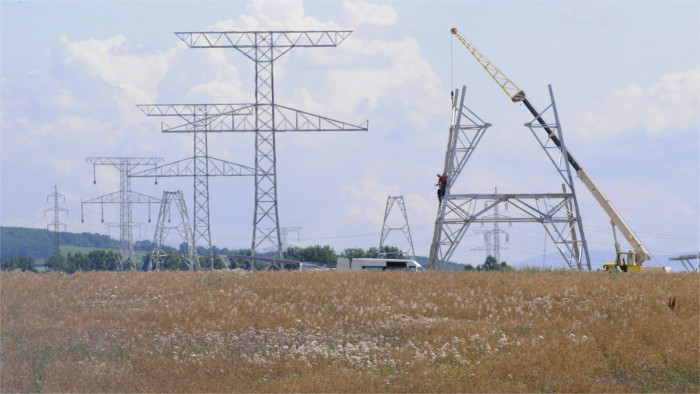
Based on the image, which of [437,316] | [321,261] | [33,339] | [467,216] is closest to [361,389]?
[437,316]

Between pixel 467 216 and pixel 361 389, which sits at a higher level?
pixel 467 216

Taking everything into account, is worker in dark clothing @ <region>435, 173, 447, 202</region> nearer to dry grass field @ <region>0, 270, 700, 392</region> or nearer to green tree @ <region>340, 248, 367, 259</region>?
dry grass field @ <region>0, 270, 700, 392</region>

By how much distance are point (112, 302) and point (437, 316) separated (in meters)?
10.9

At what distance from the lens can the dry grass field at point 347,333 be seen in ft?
70.0

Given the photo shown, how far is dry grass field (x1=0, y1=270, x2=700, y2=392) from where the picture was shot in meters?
21.3

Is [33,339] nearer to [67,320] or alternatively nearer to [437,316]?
[67,320]

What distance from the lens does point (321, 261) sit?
14662cm

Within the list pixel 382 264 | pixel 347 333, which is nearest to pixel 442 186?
pixel 382 264

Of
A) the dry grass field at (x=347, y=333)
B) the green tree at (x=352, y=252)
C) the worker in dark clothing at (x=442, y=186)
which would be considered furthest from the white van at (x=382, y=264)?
the green tree at (x=352, y=252)

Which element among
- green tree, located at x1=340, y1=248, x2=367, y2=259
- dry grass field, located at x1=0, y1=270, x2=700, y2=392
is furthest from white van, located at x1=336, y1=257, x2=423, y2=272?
green tree, located at x1=340, y1=248, x2=367, y2=259

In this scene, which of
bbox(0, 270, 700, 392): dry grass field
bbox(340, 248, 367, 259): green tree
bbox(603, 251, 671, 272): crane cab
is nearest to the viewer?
bbox(0, 270, 700, 392): dry grass field

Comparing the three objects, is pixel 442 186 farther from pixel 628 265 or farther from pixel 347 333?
pixel 347 333

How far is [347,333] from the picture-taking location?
25172 millimetres

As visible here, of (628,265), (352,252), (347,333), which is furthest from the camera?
(352,252)
